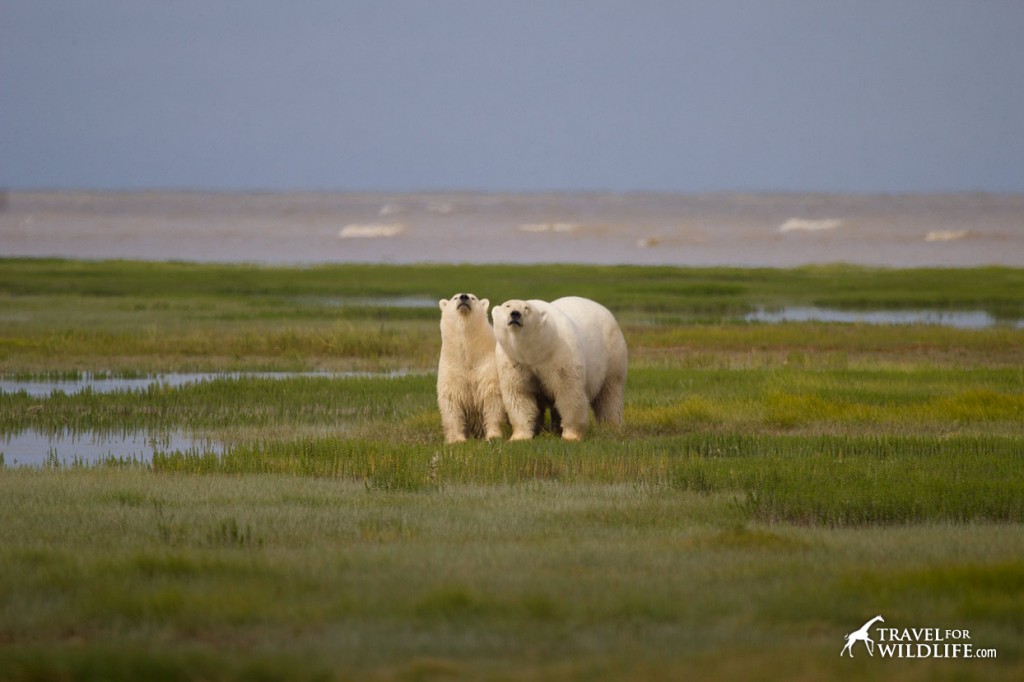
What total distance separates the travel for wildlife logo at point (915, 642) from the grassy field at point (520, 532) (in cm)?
8

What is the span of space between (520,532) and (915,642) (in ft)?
11.6

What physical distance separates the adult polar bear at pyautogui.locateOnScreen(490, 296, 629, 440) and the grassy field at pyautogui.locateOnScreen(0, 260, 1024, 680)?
0.43 metres

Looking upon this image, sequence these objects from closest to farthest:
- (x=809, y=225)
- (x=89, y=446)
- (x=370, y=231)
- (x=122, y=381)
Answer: (x=89, y=446) → (x=122, y=381) → (x=370, y=231) → (x=809, y=225)

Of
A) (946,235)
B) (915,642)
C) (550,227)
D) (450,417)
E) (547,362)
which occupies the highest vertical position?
(550,227)

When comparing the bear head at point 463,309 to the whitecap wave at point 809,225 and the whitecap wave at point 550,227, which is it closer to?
the whitecap wave at point 550,227

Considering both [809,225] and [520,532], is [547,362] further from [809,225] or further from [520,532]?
[809,225]

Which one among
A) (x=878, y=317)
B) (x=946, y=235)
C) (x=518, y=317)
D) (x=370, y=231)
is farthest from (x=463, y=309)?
(x=370, y=231)

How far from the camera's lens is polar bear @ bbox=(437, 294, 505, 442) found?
1517cm

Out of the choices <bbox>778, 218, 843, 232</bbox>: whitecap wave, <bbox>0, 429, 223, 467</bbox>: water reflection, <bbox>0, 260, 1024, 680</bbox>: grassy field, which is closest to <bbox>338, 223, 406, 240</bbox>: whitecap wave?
<bbox>778, 218, 843, 232</bbox>: whitecap wave

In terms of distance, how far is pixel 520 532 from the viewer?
1010cm

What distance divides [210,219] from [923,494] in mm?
146069

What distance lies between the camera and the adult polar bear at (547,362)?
567 inches

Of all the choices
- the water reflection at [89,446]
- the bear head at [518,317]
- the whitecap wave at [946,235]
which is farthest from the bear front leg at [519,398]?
the whitecap wave at [946,235]

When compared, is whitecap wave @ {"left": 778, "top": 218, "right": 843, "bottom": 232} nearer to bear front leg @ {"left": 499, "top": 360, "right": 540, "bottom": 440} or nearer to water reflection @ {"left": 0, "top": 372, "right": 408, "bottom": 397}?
water reflection @ {"left": 0, "top": 372, "right": 408, "bottom": 397}
